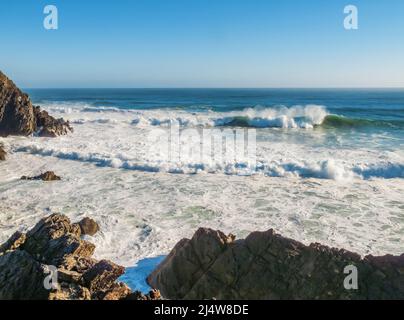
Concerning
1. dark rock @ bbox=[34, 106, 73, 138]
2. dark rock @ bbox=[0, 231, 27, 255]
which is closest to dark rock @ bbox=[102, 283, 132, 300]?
dark rock @ bbox=[0, 231, 27, 255]

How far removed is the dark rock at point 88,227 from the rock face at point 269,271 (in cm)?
350

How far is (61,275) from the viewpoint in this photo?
5723 millimetres

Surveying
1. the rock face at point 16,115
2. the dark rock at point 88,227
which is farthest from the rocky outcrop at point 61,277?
the rock face at point 16,115

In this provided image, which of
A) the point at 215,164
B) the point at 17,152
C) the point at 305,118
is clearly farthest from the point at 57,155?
the point at 305,118

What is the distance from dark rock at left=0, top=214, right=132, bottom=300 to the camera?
5.50 m

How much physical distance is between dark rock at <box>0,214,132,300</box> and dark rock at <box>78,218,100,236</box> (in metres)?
2.35

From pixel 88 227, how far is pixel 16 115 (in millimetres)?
20166

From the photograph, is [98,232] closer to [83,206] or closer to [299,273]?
[83,206]

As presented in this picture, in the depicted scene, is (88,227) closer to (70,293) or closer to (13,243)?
(13,243)

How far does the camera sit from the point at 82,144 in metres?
23.1

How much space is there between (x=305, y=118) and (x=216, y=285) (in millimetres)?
33394

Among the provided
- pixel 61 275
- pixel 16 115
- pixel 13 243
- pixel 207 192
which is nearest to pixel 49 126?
pixel 16 115

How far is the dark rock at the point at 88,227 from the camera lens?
385 inches
